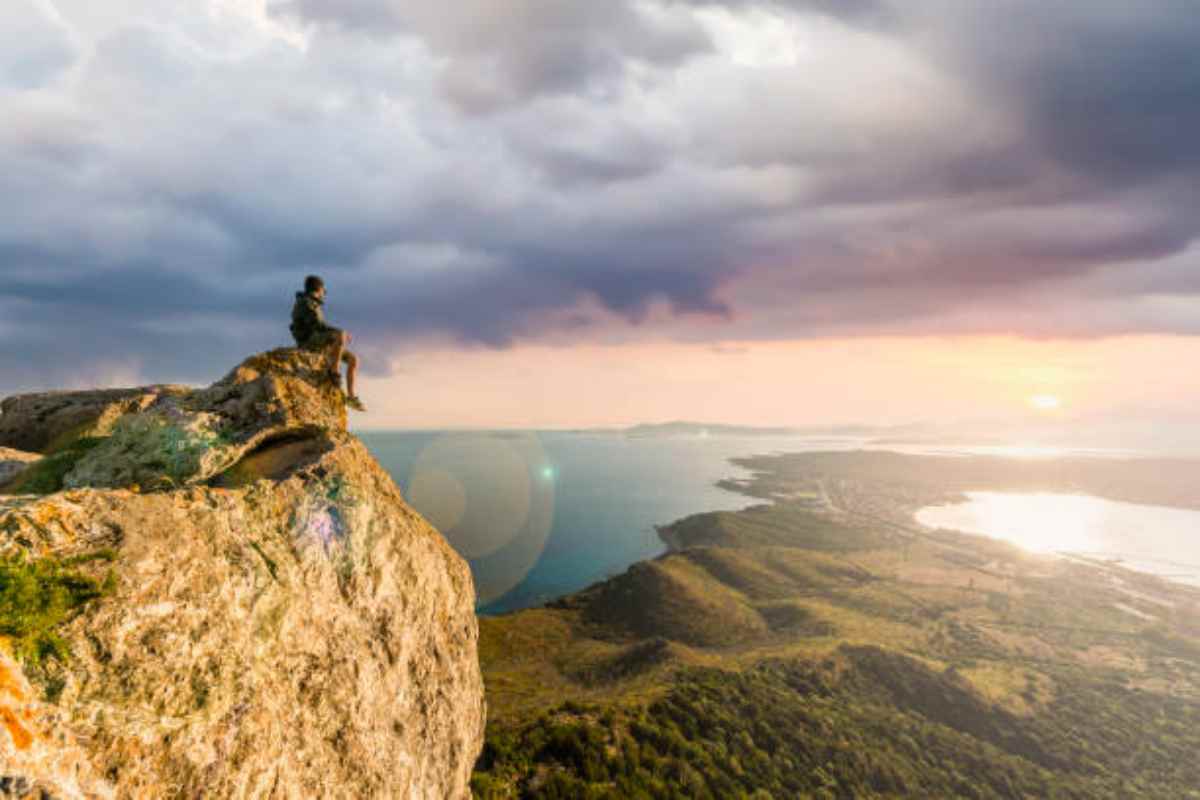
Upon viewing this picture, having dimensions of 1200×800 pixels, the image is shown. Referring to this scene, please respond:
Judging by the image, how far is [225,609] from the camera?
9289 mm

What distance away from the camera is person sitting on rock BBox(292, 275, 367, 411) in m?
20.5

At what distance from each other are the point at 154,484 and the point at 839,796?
69.3 meters

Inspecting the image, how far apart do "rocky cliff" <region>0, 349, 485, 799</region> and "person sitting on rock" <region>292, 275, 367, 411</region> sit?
34.1 inches

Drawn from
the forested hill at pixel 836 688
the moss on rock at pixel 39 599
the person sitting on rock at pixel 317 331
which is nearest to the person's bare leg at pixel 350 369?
the person sitting on rock at pixel 317 331

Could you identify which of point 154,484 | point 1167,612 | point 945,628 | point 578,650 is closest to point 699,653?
point 578,650

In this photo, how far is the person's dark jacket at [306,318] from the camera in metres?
20.7

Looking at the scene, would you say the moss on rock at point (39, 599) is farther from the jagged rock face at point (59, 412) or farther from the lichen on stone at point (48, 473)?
the jagged rock face at point (59, 412)

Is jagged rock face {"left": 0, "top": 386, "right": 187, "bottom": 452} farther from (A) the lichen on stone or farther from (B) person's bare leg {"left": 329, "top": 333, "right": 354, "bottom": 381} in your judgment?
(B) person's bare leg {"left": 329, "top": 333, "right": 354, "bottom": 381}

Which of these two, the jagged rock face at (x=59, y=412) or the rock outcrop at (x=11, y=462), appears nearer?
the rock outcrop at (x=11, y=462)

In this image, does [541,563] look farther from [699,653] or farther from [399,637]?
[399,637]

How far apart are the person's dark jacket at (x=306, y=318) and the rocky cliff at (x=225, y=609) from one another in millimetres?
1508

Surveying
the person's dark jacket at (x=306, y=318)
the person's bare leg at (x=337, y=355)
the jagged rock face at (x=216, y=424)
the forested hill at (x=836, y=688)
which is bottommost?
the forested hill at (x=836, y=688)

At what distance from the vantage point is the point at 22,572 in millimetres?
6930

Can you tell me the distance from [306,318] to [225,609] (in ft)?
48.4
